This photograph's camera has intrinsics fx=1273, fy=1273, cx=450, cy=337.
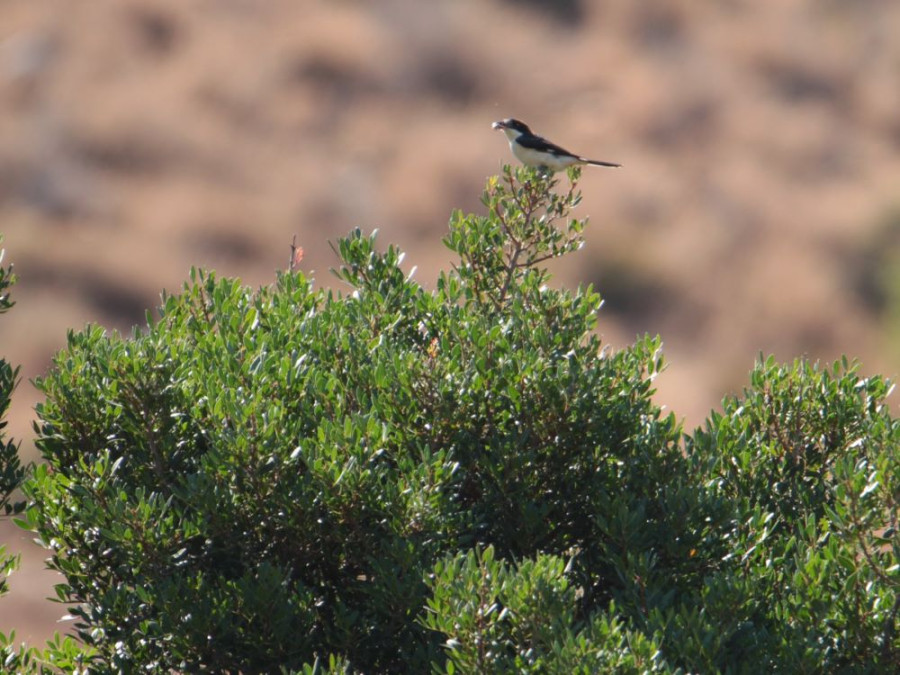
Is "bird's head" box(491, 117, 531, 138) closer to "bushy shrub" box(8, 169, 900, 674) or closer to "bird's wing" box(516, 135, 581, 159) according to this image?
"bird's wing" box(516, 135, 581, 159)

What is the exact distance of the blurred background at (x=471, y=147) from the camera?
4678 centimetres

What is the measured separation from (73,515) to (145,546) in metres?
0.56

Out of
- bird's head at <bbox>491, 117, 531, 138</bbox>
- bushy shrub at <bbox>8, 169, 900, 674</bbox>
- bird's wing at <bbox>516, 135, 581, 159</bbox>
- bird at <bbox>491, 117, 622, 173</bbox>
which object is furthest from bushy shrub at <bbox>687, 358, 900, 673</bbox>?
bird's head at <bbox>491, 117, 531, 138</bbox>

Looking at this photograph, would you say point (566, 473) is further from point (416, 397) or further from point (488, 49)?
point (488, 49)

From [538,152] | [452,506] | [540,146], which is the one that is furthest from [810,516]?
[540,146]

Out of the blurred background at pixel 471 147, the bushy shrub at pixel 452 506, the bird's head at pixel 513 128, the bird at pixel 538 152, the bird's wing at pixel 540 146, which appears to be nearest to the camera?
the bushy shrub at pixel 452 506

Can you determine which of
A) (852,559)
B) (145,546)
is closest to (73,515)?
(145,546)

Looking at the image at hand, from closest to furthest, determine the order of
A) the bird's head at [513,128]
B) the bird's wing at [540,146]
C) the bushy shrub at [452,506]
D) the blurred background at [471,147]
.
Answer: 1. the bushy shrub at [452,506]
2. the bird's wing at [540,146]
3. the bird's head at [513,128]
4. the blurred background at [471,147]

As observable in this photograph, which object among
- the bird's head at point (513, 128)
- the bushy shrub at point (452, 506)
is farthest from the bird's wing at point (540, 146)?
the bushy shrub at point (452, 506)

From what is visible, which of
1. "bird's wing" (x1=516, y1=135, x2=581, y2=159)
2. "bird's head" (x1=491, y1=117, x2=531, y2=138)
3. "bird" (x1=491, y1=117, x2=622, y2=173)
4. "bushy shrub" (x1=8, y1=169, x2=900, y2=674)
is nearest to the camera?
"bushy shrub" (x1=8, y1=169, x2=900, y2=674)

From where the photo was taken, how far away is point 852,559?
6.12m

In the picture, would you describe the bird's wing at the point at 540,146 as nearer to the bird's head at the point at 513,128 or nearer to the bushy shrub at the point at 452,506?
the bird's head at the point at 513,128

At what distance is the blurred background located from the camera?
153ft

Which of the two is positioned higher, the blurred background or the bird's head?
Answer: the blurred background
